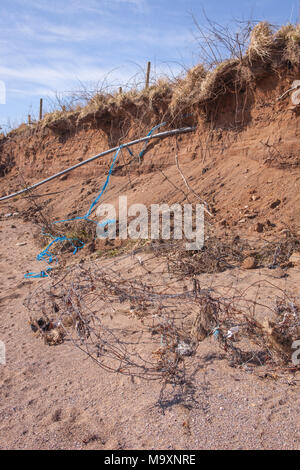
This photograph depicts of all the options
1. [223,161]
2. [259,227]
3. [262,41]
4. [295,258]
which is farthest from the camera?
[223,161]

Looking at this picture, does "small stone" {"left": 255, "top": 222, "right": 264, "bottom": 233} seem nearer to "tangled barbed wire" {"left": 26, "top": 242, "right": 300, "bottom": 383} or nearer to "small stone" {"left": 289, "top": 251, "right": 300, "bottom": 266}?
"small stone" {"left": 289, "top": 251, "right": 300, "bottom": 266}

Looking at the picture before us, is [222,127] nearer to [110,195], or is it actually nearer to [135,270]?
[110,195]

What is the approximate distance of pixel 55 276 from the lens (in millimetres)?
4613

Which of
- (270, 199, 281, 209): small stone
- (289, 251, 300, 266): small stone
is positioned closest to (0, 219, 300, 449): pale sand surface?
(289, 251, 300, 266): small stone

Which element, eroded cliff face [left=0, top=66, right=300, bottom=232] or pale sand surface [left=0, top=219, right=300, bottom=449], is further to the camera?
eroded cliff face [left=0, top=66, right=300, bottom=232]

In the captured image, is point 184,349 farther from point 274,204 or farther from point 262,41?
point 262,41

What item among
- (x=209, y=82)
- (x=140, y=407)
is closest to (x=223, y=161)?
(x=209, y=82)

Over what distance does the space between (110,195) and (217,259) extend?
3.63 meters

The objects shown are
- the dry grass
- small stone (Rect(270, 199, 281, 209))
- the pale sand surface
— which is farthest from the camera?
the dry grass

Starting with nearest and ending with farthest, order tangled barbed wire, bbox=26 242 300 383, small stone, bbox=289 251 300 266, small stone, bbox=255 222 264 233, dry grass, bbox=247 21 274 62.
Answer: tangled barbed wire, bbox=26 242 300 383, small stone, bbox=289 251 300 266, small stone, bbox=255 222 264 233, dry grass, bbox=247 21 274 62

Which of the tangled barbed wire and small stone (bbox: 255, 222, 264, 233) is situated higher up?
small stone (bbox: 255, 222, 264, 233)

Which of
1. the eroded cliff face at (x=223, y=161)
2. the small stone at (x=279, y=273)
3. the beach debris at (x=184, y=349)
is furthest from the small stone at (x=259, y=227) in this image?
the beach debris at (x=184, y=349)

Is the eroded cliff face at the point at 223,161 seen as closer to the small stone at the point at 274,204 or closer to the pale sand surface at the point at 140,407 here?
the small stone at the point at 274,204
